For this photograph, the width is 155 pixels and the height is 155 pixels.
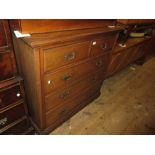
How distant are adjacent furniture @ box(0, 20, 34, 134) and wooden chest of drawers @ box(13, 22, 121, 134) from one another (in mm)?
92

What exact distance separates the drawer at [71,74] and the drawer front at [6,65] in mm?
263

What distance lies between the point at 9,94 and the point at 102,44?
97 centimetres

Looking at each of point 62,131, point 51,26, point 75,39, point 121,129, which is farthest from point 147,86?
point 51,26

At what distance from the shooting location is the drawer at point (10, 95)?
981 mm

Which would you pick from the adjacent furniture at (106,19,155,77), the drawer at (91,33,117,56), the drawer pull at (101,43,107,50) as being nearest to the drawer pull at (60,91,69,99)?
the drawer at (91,33,117,56)

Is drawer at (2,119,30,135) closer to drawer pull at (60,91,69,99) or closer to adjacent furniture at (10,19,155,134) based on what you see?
adjacent furniture at (10,19,155,134)

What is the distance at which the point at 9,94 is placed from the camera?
102 cm

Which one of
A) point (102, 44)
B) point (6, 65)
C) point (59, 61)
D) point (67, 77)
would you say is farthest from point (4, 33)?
point (102, 44)

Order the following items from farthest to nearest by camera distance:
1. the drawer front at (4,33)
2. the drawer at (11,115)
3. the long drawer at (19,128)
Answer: the long drawer at (19,128) → the drawer at (11,115) → the drawer front at (4,33)

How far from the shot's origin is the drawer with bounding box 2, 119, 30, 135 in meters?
1.21

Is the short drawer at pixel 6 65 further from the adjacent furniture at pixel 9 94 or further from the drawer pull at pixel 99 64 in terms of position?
the drawer pull at pixel 99 64

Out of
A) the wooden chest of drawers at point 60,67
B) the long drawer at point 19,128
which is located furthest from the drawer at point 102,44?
the long drawer at point 19,128
